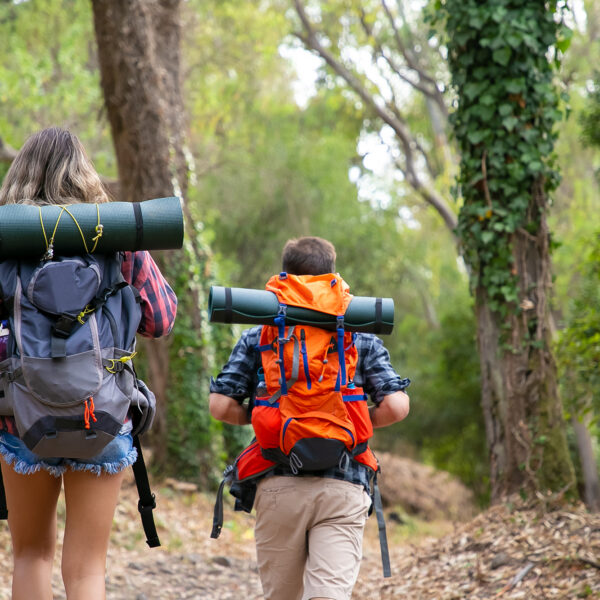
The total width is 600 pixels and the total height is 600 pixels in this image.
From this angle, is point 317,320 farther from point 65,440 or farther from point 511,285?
point 511,285

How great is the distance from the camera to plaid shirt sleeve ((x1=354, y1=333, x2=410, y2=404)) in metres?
3.11

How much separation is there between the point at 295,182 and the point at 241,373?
60.7 feet

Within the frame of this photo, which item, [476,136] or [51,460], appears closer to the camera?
[51,460]

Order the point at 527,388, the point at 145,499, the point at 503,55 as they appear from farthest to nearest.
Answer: the point at 527,388, the point at 503,55, the point at 145,499

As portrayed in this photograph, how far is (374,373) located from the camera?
123 inches

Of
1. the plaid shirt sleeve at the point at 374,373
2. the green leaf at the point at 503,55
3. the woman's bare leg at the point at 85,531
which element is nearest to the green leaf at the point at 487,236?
the green leaf at the point at 503,55

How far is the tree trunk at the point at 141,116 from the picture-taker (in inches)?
331

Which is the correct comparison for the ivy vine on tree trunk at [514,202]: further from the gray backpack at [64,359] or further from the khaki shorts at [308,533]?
the gray backpack at [64,359]

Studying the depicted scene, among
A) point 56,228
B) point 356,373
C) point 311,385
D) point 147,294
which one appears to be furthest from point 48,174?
point 356,373

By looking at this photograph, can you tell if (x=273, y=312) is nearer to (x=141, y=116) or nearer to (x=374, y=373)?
(x=374, y=373)

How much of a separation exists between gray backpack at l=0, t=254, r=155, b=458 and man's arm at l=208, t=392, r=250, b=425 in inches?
22.8

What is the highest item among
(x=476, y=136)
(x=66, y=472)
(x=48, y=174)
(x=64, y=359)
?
Answer: (x=476, y=136)

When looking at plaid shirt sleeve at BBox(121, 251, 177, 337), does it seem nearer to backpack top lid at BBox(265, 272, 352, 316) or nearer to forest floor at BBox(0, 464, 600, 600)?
backpack top lid at BBox(265, 272, 352, 316)

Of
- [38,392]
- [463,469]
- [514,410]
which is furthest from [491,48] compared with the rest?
[463,469]
